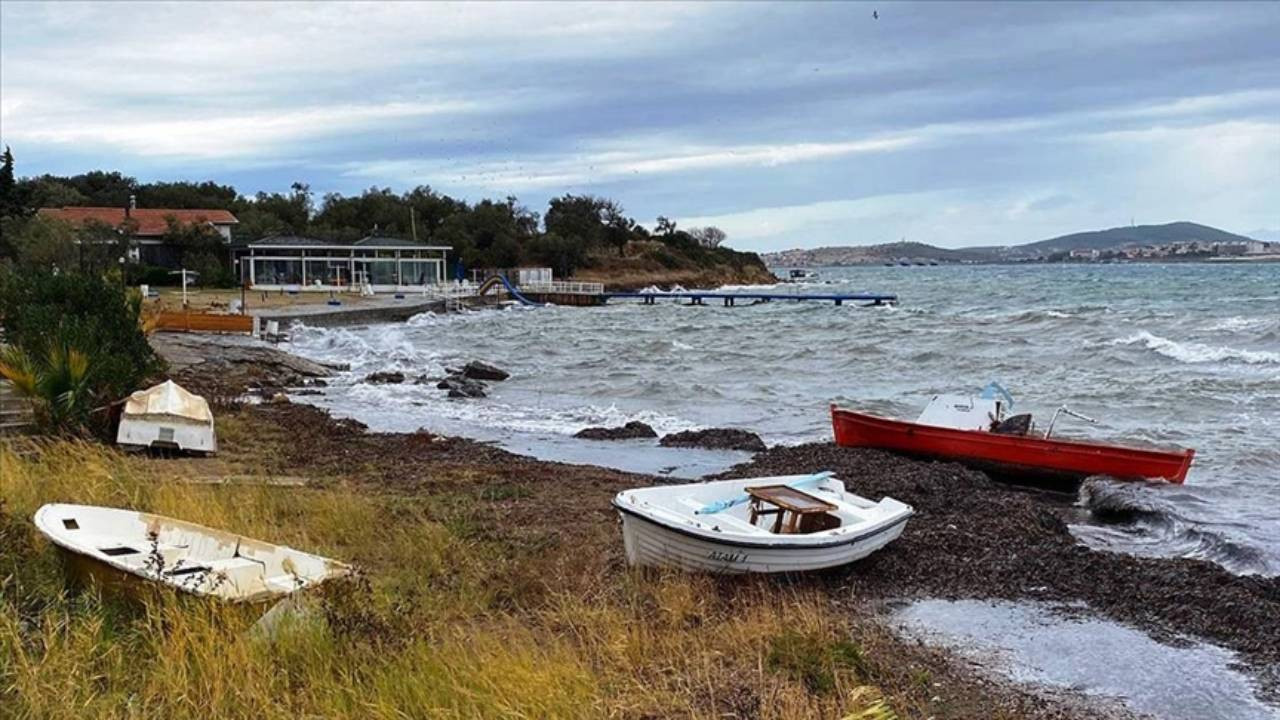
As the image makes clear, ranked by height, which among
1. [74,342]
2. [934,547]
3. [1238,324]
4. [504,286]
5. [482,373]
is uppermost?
[74,342]

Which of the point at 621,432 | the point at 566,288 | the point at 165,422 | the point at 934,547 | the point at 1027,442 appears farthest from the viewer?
the point at 566,288

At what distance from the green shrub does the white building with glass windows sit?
188ft

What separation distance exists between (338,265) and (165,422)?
2693 inches

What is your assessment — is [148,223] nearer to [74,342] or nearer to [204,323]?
[204,323]

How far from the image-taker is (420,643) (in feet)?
21.3

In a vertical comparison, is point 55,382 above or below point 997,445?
above

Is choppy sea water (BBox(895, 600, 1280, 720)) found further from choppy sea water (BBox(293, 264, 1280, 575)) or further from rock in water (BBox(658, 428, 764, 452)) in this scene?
rock in water (BBox(658, 428, 764, 452))

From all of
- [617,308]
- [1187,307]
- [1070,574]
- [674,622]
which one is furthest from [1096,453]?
[617,308]

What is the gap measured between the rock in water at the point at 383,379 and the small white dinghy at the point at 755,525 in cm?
2055

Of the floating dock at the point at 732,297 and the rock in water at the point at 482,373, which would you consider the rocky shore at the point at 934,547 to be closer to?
the rock in water at the point at 482,373

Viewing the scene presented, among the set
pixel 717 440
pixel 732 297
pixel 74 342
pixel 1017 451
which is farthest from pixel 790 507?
pixel 732 297

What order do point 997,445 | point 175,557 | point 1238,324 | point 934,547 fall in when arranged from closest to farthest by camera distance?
point 175,557, point 934,547, point 997,445, point 1238,324

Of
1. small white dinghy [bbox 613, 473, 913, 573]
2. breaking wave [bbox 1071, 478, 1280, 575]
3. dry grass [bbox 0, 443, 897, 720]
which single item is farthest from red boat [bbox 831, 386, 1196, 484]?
dry grass [bbox 0, 443, 897, 720]

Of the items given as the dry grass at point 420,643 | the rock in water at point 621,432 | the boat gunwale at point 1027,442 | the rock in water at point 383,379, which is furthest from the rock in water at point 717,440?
the rock in water at point 383,379
